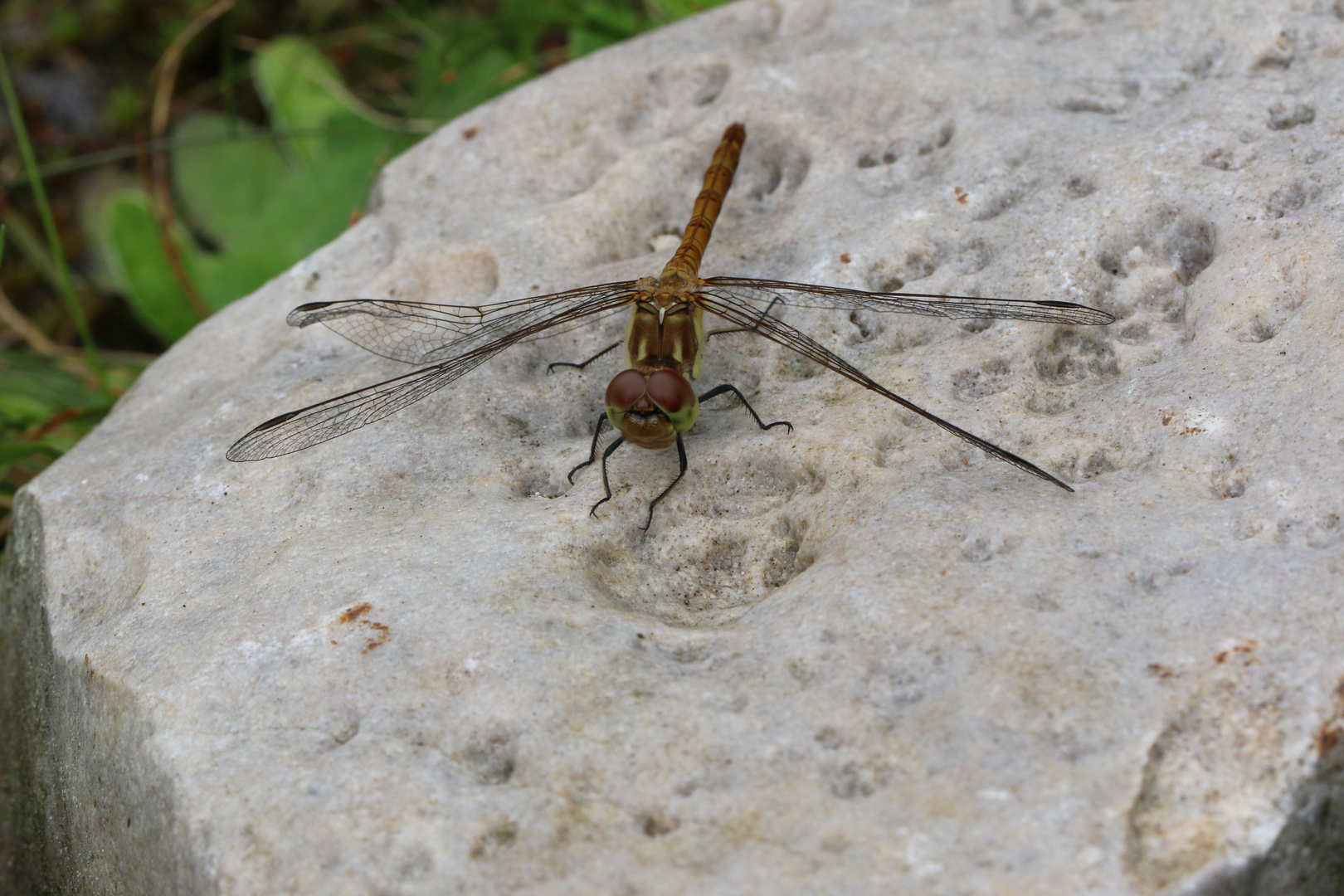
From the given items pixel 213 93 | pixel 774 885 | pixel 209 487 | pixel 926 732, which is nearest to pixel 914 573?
pixel 926 732

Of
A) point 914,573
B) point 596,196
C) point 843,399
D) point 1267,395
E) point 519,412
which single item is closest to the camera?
point 914,573

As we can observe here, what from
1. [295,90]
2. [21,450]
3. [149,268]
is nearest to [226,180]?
[295,90]

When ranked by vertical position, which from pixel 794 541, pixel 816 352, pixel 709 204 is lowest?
pixel 794 541

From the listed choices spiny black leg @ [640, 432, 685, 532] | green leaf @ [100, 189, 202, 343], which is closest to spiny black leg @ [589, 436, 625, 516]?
spiny black leg @ [640, 432, 685, 532]

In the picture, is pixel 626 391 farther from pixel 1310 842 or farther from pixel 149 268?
pixel 149 268

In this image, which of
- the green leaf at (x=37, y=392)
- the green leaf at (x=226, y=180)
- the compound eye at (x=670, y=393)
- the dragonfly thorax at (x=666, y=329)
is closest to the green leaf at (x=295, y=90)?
the green leaf at (x=226, y=180)

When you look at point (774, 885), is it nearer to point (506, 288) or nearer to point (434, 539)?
point (434, 539)
